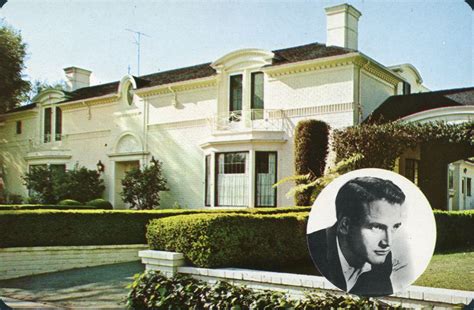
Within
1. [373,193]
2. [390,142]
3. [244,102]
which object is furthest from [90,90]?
[373,193]

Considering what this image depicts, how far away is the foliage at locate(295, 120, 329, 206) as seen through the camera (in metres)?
13.4

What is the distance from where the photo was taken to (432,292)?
512cm

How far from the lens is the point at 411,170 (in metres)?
10.9

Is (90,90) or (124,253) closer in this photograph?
(124,253)

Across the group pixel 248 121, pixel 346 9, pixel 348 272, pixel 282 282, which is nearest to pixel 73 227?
pixel 248 121

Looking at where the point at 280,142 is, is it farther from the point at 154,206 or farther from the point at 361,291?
the point at 361,291

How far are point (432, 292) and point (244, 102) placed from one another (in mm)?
11096

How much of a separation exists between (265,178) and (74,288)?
7.37 metres

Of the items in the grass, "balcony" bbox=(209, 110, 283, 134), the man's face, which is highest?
"balcony" bbox=(209, 110, 283, 134)

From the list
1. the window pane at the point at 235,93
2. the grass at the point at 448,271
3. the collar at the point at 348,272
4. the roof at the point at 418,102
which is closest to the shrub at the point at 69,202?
the window pane at the point at 235,93

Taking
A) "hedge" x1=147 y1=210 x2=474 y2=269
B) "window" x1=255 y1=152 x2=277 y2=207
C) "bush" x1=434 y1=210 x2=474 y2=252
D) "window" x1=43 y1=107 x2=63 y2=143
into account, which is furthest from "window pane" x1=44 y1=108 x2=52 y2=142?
"bush" x1=434 y1=210 x2=474 y2=252

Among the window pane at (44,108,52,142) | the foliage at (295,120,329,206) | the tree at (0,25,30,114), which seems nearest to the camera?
the tree at (0,25,30,114)

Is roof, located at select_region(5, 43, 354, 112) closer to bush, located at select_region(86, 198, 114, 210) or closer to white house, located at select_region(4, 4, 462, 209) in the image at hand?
white house, located at select_region(4, 4, 462, 209)

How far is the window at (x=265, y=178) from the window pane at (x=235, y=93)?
183 centimetres
